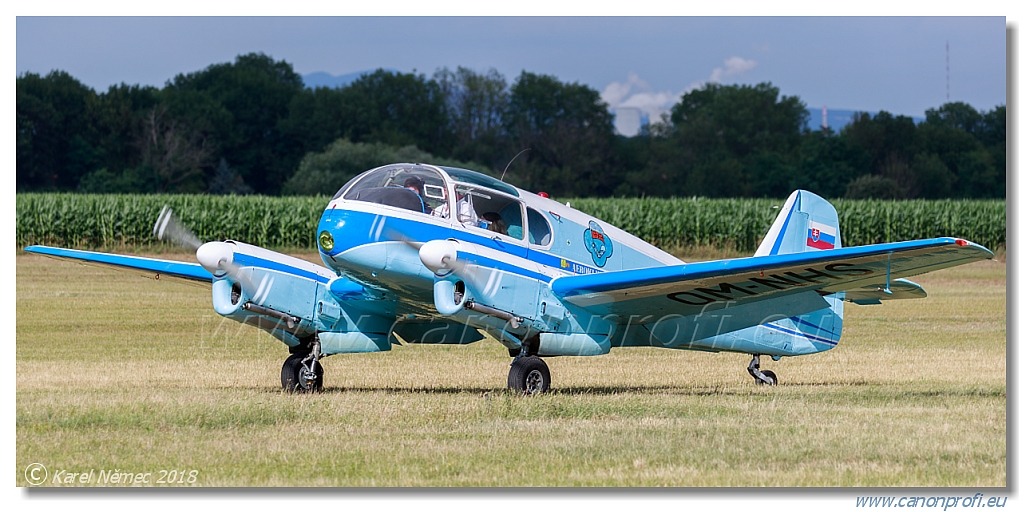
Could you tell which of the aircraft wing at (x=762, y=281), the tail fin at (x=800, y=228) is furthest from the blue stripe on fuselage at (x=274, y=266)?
the tail fin at (x=800, y=228)

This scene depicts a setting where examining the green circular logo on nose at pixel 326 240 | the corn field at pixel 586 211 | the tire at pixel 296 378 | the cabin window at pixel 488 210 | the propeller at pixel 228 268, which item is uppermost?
the corn field at pixel 586 211

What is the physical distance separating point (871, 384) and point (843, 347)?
19.8 feet

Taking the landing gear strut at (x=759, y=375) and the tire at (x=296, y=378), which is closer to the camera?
the tire at (x=296, y=378)

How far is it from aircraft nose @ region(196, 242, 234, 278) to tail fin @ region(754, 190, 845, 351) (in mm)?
6920

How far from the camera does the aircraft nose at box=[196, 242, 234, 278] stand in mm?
14555

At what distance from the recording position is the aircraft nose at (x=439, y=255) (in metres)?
13.6

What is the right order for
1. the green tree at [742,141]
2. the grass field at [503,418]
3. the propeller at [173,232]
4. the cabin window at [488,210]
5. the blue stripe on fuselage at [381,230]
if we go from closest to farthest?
the grass field at [503,418]
the blue stripe on fuselage at [381,230]
the cabin window at [488,210]
the propeller at [173,232]
the green tree at [742,141]

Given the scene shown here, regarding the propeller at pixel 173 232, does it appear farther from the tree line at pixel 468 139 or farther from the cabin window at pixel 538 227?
the tree line at pixel 468 139

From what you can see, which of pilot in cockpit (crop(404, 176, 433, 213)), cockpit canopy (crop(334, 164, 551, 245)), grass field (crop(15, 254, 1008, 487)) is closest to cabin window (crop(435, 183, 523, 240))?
cockpit canopy (crop(334, 164, 551, 245))

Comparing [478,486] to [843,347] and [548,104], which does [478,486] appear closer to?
[843,347]

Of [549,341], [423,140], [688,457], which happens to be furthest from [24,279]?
[423,140]

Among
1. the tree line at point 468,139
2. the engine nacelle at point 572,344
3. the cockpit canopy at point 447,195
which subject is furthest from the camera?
the tree line at point 468,139

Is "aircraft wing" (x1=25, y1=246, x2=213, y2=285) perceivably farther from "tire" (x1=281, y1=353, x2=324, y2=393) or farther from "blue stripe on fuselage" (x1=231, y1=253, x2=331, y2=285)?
"tire" (x1=281, y1=353, x2=324, y2=393)

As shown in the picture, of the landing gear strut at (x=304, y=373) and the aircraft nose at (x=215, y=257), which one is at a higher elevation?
the aircraft nose at (x=215, y=257)
